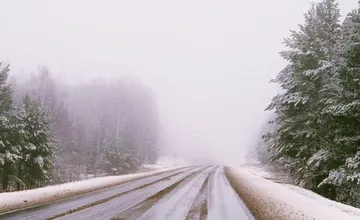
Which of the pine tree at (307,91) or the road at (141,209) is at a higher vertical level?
the pine tree at (307,91)

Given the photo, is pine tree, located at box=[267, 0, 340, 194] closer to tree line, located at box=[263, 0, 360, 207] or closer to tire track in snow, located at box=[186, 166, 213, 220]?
tree line, located at box=[263, 0, 360, 207]

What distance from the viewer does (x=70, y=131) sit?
8681 centimetres

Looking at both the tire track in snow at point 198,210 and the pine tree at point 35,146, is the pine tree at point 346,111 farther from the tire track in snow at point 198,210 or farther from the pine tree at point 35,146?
the pine tree at point 35,146

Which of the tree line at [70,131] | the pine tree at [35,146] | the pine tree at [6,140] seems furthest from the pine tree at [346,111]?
the pine tree at [35,146]

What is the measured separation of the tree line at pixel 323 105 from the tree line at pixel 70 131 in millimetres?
22070

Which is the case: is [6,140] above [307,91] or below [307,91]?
below

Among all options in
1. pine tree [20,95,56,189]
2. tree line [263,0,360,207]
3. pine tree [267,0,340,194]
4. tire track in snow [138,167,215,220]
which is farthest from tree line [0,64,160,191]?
tree line [263,0,360,207]

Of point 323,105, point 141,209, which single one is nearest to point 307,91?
point 323,105

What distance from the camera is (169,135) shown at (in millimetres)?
175625

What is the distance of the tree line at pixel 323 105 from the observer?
17.0 metres

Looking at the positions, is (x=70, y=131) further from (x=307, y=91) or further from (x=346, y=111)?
(x=346, y=111)

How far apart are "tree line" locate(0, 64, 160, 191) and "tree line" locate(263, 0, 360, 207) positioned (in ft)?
72.4

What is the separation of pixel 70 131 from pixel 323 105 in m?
77.2

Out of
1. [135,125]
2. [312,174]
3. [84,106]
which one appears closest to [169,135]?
[84,106]
